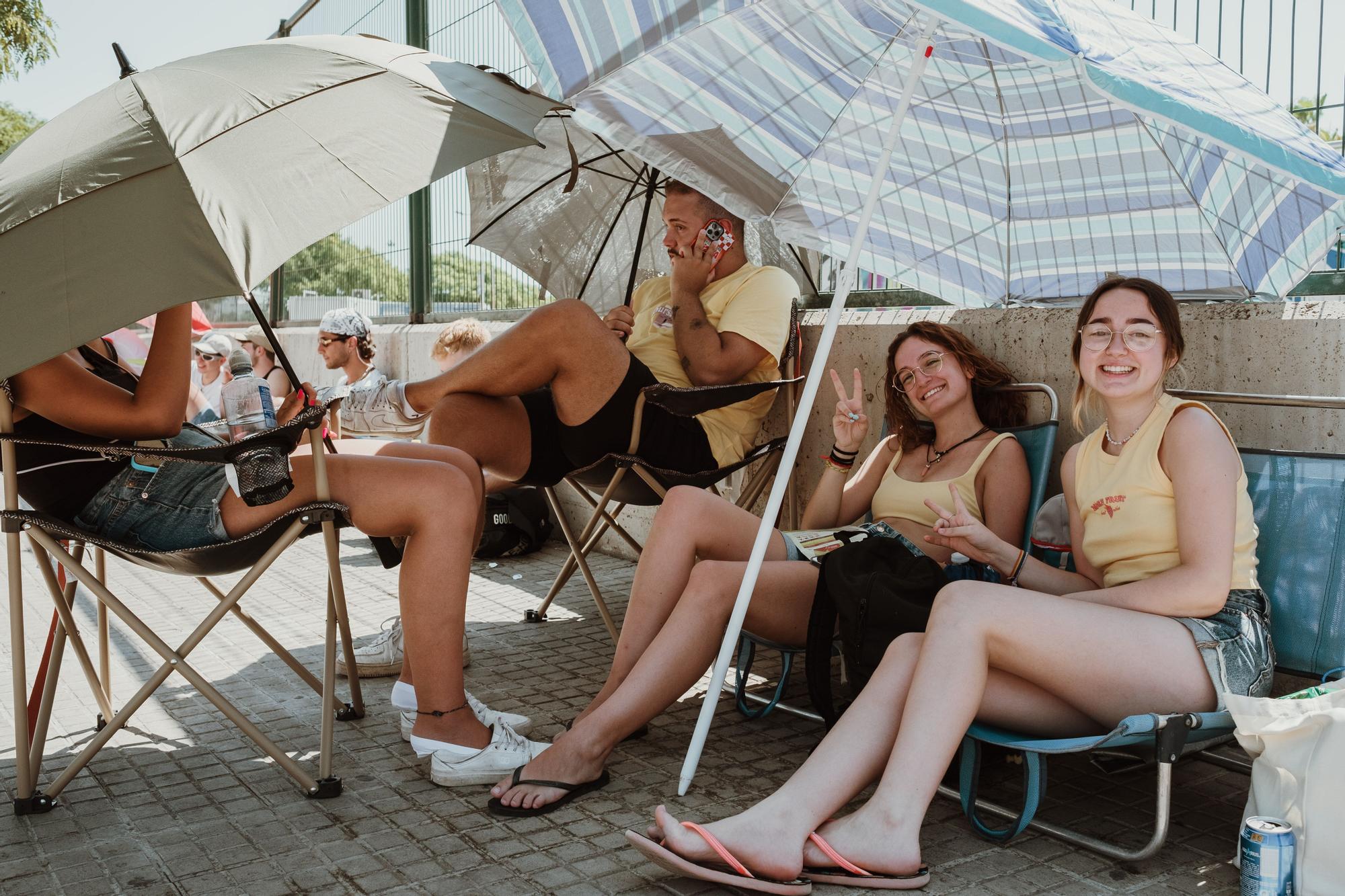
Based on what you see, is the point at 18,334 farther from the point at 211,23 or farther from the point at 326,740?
the point at 211,23

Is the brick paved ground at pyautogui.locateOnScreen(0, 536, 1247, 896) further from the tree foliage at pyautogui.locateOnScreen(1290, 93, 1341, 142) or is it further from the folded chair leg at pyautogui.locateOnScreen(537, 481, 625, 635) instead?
the tree foliage at pyautogui.locateOnScreen(1290, 93, 1341, 142)

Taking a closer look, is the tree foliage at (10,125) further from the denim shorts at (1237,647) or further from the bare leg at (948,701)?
the denim shorts at (1237,647)

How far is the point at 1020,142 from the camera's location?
122 inches

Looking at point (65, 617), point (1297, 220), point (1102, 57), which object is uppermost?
point (1102, 57)

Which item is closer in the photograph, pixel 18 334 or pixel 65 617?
pixel 18 334

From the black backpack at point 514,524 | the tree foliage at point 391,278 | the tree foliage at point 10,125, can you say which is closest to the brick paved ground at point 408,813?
the black backpack at point 514,524

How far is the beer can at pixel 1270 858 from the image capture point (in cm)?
210

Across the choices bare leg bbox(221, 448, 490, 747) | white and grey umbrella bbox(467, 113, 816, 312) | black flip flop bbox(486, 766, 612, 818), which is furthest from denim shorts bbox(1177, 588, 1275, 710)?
white and grey umbrella bbox(467, 113, 816, 312)

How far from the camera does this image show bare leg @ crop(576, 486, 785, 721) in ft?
9.88

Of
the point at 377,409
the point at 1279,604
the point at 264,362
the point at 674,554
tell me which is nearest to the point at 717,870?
the point at 674,554

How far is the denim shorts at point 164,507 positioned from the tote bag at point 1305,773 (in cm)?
230

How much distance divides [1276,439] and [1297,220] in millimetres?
604

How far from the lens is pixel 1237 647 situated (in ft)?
7.98

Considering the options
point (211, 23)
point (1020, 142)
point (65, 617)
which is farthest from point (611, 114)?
point (211, 23)
